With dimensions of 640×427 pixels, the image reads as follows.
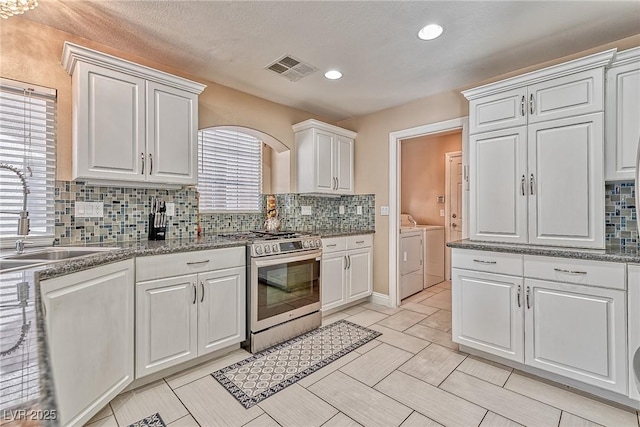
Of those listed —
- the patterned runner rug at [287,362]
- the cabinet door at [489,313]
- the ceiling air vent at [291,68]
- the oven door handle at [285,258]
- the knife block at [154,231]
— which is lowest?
the patterned runner rug at [287,362]

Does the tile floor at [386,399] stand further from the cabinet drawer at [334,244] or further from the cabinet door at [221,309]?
the cabinet drawer at [334,244]

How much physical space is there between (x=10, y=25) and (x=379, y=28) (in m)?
2.44

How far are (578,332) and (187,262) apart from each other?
8.99ft

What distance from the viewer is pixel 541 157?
7.41 feet

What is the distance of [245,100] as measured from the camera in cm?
317

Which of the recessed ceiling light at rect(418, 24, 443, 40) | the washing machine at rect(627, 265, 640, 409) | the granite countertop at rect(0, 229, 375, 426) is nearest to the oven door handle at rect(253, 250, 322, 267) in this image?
the granite countertop at rect(0, 229, 375, 426)

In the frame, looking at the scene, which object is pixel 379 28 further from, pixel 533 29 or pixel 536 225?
pixel 536 225

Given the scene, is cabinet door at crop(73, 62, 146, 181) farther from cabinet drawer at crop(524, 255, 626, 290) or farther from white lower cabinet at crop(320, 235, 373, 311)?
cabinet drawer at crop(524, 255, 626, 290)

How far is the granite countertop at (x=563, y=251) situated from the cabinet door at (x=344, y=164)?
5.71 feet

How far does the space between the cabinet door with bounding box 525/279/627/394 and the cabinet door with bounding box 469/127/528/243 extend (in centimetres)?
48

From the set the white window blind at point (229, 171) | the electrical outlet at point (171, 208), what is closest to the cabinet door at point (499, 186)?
the white window blind at point (229, 171)

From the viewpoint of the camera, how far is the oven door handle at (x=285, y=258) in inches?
99.4

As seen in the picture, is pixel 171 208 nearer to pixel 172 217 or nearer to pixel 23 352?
pixel 172 217

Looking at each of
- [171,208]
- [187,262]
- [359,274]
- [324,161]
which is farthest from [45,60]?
[359,274]
